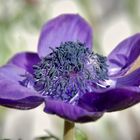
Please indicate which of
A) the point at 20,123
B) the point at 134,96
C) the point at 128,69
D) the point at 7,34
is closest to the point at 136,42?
the point at 128,69

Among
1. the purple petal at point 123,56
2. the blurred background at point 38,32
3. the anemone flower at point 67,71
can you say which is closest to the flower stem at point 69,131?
the anemone flower at point 67,71

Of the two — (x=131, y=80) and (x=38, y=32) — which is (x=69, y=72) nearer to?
(x=131, y=80)

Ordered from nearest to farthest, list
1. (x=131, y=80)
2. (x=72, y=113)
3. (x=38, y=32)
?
(x=72, y=113) < (x=131, y=80) < (x=38, y=32)

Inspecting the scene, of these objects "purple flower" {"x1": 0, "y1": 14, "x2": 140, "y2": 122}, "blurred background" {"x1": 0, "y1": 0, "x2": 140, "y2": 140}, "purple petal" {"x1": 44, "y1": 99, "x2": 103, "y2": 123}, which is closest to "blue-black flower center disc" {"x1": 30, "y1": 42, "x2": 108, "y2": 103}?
"purple flower" {"x1": 0, "y1": 14, "x2": 140, "y2": 122}

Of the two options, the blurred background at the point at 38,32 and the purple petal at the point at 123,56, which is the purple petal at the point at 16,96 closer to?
the purple petal at the point at 123,56

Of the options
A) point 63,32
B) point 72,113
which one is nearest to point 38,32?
point 63,32

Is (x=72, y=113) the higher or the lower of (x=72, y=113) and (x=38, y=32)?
the higher
